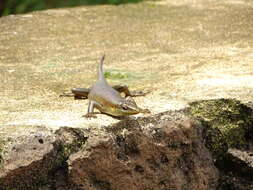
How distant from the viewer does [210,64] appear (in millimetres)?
4578

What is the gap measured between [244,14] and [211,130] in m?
2.72

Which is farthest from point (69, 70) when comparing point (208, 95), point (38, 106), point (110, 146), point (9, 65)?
point (110, 146)

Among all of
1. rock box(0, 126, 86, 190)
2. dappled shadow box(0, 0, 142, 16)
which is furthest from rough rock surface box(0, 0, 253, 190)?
dappled shadow box(0, 0, 142, 16)

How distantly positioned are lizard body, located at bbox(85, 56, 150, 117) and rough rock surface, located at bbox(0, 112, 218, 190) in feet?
0.23

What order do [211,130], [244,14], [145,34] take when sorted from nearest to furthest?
[211,130]
[145,34]
[244,14]

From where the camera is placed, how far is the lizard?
352 cm

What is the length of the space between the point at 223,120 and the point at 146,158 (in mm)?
507

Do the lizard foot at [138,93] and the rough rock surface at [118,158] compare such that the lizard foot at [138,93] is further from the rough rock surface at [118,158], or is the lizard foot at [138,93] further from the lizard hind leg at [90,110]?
the rough rock surface at [118,158]

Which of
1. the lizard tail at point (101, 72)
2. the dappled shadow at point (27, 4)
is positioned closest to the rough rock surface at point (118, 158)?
the lizard tail at point (101, 72)

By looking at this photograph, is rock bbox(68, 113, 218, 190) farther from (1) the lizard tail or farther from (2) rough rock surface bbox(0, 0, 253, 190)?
(1) the lizard tail

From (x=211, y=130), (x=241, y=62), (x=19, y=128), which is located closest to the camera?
(x=19, y=128)

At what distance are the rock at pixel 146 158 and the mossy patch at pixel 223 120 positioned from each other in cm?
8

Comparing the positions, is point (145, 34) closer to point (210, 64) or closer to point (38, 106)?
point (210, 64)

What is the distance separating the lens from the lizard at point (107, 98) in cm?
352
